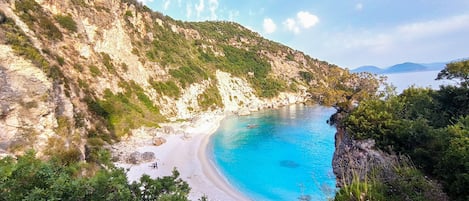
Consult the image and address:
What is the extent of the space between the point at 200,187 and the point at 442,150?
15.2m

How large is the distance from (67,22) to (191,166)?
2725 cm

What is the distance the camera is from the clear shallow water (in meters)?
19.6

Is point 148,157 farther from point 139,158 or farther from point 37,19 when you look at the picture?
point 37,19

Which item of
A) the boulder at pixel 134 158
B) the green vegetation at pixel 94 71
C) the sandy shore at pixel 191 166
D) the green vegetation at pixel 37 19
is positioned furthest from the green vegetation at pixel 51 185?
the green vegetation at pixel 94 71

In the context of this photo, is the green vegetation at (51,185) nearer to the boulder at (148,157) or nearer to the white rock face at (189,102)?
the boulder at (148,157)

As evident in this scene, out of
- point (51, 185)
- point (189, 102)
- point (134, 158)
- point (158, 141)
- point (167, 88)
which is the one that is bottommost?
point (134, 158)

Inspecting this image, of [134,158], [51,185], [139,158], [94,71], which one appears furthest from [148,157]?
[51,185]

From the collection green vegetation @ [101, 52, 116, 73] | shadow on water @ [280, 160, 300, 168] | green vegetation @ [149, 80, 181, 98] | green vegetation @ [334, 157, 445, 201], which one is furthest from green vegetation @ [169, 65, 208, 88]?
green vegetation @ [334, 157, 445, 201]

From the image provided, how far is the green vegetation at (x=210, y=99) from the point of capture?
54.8 metres

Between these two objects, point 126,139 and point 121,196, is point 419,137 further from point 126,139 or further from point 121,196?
point 126,139

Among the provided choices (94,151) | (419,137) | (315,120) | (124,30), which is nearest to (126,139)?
(94,151)

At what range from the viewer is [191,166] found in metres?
23.9

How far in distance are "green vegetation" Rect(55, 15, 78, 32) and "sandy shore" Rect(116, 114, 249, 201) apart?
19.9 meters

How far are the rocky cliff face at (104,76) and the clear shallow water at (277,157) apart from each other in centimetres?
748
